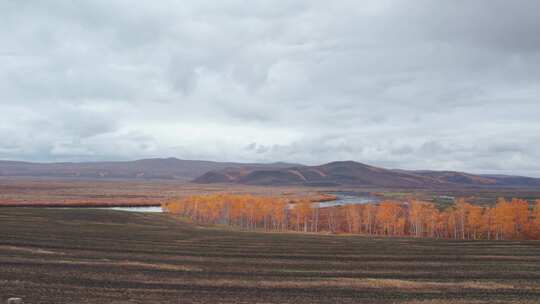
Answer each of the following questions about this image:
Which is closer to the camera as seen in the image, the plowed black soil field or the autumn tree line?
the plowed black soil field

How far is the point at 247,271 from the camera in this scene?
1467 inches

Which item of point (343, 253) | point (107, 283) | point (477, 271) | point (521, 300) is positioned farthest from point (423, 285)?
point (107, 283)

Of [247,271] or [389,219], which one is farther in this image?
[389,219]

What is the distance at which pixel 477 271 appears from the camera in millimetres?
40375

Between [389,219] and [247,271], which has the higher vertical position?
[247,271]

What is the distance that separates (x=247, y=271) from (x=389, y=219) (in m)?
84.2

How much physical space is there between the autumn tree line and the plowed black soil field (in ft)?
152

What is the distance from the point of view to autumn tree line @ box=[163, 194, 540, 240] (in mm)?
101444

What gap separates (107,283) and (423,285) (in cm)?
2535

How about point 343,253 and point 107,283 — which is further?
point 343,253

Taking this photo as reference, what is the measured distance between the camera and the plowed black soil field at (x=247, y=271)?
2859 cm

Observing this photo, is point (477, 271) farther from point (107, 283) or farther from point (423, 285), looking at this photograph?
point (107, 283)

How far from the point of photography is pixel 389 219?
113062mm

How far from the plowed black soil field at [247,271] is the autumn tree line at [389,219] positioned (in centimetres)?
4632
